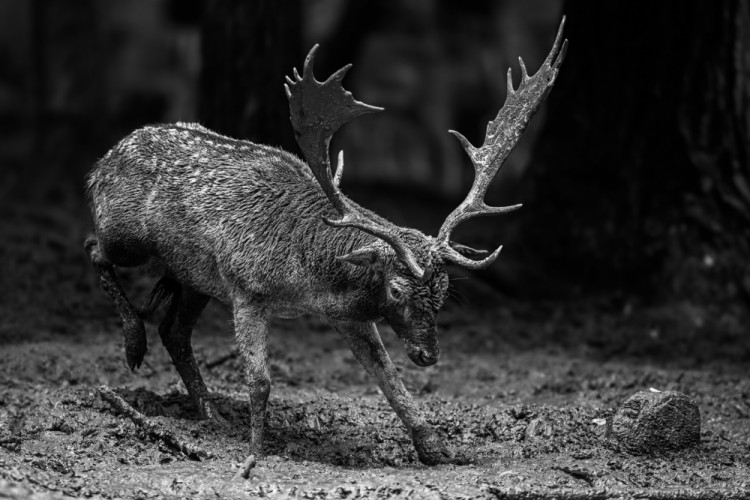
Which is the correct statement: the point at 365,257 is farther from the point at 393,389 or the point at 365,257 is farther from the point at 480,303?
the point at 480,303

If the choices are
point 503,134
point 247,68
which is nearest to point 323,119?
point 503,134

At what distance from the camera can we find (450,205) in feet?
49.6

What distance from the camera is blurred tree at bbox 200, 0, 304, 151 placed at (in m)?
9.74

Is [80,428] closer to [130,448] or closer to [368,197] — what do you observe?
[130,448]

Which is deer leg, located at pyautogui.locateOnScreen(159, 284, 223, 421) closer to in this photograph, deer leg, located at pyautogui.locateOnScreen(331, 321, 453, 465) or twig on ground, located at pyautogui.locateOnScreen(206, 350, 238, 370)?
twig on ground, located at pyautogui.locateOnScreen(206, 350, 238, 370)

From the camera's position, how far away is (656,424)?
673 cm

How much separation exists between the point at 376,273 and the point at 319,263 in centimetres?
41

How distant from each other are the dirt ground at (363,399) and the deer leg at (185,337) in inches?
5.1

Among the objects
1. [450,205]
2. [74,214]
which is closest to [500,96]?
[450,205]

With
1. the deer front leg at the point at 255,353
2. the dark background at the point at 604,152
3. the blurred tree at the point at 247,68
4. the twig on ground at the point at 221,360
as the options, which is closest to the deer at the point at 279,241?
the deer front leg at the point at 255,353

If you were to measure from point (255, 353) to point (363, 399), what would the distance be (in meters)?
1.40

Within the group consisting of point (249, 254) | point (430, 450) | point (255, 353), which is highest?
point (249, 254)

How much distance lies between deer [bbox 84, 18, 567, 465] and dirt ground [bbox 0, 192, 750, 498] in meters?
0.41

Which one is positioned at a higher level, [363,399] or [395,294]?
[395,294]
